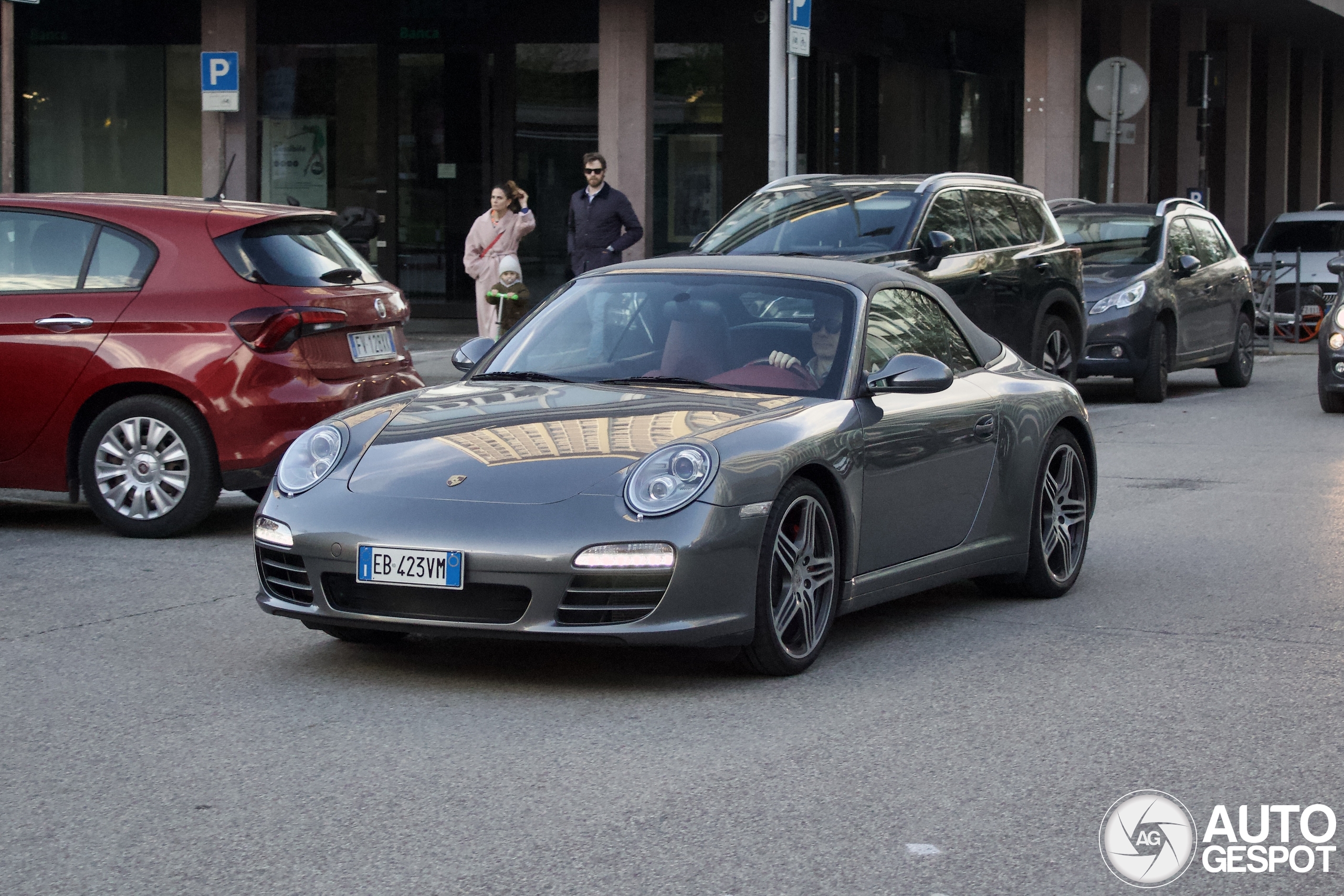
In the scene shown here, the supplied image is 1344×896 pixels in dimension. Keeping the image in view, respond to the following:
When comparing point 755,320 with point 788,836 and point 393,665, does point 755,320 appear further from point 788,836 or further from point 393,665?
point 788,836

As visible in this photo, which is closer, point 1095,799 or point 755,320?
point 1095,799

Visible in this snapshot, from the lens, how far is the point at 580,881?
4.05 metres

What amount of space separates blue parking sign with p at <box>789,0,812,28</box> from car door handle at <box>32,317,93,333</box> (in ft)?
31.9

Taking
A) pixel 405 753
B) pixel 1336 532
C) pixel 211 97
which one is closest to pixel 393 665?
pixel 405 753

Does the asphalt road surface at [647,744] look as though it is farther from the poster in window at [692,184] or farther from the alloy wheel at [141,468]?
the poster in window at [692,184]

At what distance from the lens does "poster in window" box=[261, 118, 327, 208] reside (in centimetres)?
2777

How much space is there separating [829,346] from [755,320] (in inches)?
11.1

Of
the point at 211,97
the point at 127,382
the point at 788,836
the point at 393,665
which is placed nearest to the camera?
the point at 788,836

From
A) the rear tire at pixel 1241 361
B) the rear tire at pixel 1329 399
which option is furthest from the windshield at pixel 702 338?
the rear tire at pixel 1241 361

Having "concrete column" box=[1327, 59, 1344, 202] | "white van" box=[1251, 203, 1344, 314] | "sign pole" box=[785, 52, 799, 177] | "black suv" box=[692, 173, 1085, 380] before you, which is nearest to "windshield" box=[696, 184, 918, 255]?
"black suv" box=[692, 173, 1085, 380]

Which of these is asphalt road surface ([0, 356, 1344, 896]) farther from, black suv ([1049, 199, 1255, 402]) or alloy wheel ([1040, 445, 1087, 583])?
black suv ([1049, 199, 1255, 402])

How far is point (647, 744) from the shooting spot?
522cm

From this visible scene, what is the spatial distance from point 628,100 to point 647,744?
63.8ft

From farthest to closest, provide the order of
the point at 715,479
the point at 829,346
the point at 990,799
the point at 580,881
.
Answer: the point at 829,346 < the point at 715,479 < the point at 990,799 < the point at 580,881
